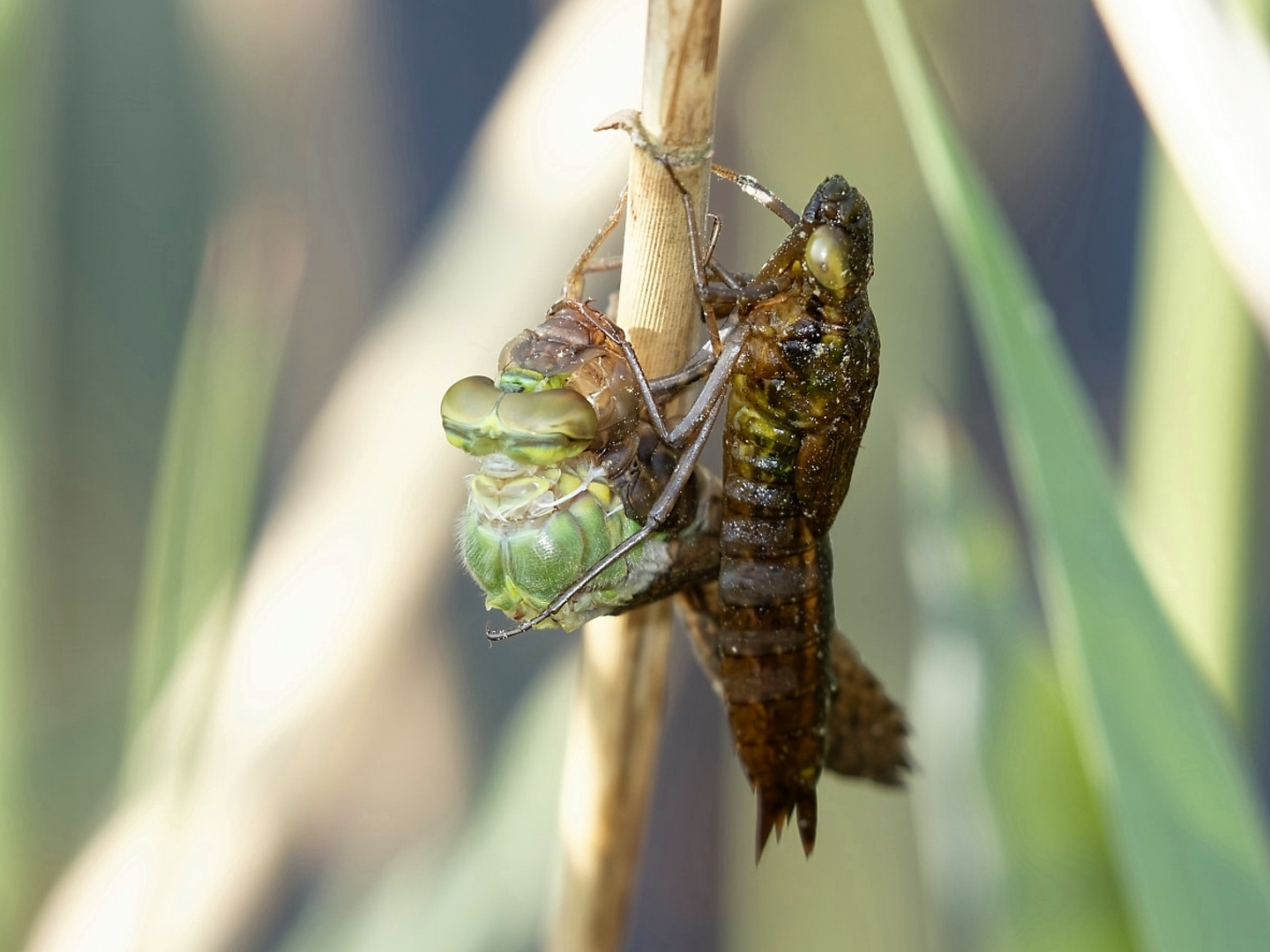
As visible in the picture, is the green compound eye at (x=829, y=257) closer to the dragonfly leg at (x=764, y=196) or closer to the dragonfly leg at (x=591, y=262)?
the dragonfly leg at (x=764, y=196)


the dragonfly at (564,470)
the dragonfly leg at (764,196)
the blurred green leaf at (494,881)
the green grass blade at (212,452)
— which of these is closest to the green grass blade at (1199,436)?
the dragonfly leg at (764,196)

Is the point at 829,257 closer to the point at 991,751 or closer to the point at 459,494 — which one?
the point at 991,751

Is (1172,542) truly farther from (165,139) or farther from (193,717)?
(165,139)

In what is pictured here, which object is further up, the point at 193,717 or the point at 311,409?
the point at 311,409

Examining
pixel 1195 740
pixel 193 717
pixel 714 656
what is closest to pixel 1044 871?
pixel 1195 740

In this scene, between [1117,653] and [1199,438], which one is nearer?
[1117,653]

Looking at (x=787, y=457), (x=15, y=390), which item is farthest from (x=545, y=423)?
(x=15, y=390)
